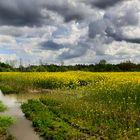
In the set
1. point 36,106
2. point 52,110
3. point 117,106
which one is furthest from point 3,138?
point 36,106

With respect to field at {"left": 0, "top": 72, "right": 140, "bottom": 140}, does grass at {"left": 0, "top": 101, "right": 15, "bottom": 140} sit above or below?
below

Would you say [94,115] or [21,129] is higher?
[94,115]

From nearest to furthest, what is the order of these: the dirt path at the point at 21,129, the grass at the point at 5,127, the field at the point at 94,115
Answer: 1. the field at the point at 94,115
2. the grass at the point at 5,127
3. the dirt path at the point at 21,129

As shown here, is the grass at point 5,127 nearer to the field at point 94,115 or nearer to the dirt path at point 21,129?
the dirt path at point 21,129

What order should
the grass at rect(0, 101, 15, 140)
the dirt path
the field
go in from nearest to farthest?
the field < the grass at rect(0, 101, 15, 140) < the dirt path

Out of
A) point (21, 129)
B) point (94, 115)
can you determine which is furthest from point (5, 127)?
point (94, 115)

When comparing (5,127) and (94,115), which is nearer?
(94,115)

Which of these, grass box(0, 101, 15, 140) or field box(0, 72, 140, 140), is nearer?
field box(0, 72, 140, 140)

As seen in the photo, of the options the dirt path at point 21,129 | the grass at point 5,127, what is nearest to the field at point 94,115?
the dirt path at point 21,129

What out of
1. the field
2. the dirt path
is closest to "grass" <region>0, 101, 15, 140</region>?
the dirt path

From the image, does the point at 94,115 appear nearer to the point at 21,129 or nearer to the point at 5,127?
the point at 21,129

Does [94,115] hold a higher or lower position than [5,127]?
higher

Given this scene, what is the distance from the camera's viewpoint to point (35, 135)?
15109mm

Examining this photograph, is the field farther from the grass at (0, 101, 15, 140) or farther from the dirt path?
the grass at (0, 101, 15, 140)
